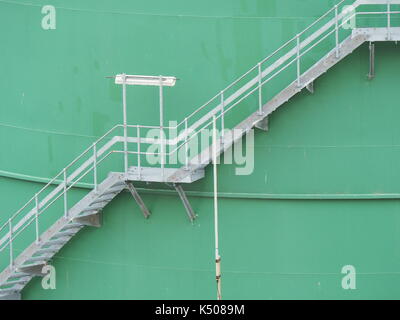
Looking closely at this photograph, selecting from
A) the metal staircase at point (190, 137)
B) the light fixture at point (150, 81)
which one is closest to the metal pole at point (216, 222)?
the metal staircase at point (190, 137)

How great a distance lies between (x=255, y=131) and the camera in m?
20.8

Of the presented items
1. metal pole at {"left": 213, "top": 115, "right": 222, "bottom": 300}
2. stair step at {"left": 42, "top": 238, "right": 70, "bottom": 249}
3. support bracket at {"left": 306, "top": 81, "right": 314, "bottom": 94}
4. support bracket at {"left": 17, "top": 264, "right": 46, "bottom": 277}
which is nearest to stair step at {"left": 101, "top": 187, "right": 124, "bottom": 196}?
stair step at {"left": 42, "top": 238, "right": 70, "bottom": 249}

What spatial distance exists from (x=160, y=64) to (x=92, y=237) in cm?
310

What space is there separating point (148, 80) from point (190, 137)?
112cm

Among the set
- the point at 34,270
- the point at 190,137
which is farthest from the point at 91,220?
the point at 190,137

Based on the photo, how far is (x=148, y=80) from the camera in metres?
20.4

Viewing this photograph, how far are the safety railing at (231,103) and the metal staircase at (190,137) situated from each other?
0.05 feet

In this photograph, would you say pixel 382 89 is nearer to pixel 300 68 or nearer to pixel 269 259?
pixel 300 68

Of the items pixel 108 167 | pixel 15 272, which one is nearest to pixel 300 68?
pixel 108 167

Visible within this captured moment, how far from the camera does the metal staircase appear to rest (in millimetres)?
20188

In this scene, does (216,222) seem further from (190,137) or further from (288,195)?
(190,137)

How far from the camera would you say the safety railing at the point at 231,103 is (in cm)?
2030

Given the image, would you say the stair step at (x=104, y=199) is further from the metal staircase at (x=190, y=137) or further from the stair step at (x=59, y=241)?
the stair step at (x=59, y=241)

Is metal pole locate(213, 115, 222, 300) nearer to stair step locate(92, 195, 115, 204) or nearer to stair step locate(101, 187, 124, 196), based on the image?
stair step locate(101, 187, 124, 196)
